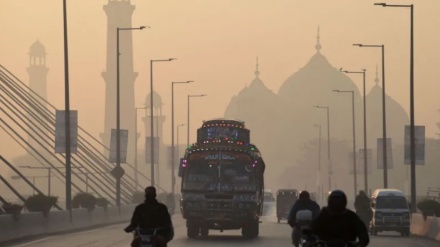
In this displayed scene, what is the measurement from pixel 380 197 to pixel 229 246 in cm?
1479

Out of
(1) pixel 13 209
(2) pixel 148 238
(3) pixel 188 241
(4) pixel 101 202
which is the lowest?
(4) pixel 101 202

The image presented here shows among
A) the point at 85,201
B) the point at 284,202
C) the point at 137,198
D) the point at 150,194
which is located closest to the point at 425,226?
the point at 85,201

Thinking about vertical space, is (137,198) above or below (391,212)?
below

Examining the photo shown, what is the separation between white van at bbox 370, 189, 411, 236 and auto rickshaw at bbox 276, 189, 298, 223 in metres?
25.4

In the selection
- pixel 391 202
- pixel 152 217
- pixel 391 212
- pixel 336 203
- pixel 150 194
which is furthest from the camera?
pixel 391 202

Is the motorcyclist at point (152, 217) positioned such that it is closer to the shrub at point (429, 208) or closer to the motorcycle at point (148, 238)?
the motorcycle at point (148, 238)

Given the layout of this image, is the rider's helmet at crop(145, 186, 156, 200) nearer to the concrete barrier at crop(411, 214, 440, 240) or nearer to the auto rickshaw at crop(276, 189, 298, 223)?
the concrete barrier at crop(411, 214, 440, 240)

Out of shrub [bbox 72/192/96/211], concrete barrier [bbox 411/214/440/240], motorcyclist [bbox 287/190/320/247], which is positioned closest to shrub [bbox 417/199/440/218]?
concrete barrier [bbox 411/214/440/240]

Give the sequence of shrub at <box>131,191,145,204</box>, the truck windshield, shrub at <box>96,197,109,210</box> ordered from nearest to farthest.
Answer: the truck windshield < shrub at <box>96,197,109,210</box> < shrub at <box>131,191,145,204</box>

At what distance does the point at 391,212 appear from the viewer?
2179 inches

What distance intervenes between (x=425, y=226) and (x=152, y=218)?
31543mm

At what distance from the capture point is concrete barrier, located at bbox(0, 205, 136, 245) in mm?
46125

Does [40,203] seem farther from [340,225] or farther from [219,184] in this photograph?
[340,225]

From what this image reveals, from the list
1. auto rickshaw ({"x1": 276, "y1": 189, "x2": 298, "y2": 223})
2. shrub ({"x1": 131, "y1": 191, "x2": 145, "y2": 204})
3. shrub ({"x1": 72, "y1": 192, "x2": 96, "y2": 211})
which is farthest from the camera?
shrub ({"x1": 131, "y1": 191, "x2": 145, "y2": 204})
